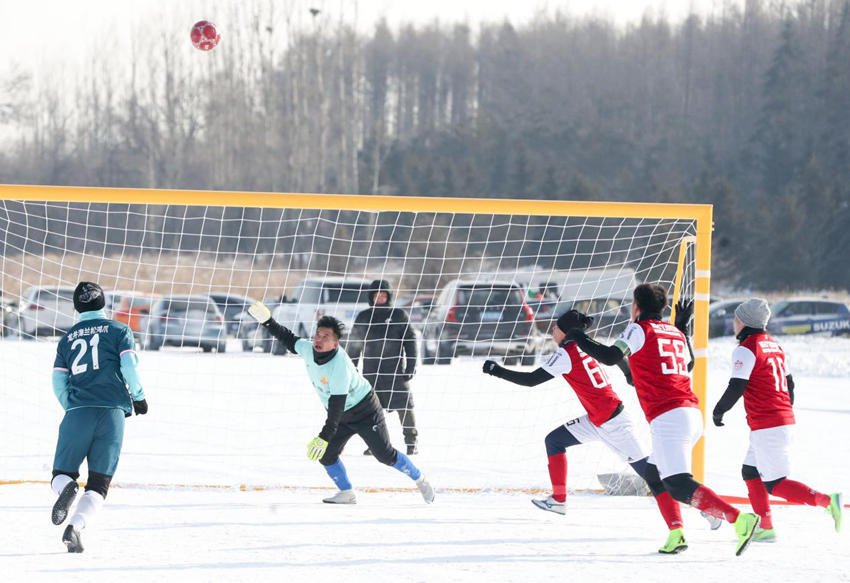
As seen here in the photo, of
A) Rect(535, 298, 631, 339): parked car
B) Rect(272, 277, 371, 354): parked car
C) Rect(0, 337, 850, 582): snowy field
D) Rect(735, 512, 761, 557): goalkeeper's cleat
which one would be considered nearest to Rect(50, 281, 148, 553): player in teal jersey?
Rect(0, 337, 850, 582): snowy field

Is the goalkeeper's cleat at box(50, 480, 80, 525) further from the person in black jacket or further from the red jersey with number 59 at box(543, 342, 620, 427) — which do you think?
the person in black jacket

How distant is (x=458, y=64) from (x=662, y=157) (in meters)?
21.5

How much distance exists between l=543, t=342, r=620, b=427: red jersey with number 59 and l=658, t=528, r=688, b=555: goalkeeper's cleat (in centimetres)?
96

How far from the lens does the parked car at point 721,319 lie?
26.8 meters

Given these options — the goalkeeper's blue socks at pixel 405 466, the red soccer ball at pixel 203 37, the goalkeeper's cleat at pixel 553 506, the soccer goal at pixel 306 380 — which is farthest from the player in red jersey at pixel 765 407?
the red soccer ball at pixel 203 37

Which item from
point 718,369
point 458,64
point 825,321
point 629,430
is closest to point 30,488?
point 629,430

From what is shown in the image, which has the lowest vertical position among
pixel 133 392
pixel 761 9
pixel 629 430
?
pixel 629 430

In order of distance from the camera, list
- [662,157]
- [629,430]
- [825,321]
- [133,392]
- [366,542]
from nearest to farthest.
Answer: [133,392], [366,542], [629,430], [825,321], [662,157]

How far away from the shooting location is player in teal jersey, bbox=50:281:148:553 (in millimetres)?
5234

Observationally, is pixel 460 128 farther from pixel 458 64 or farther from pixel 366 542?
pixel 366 542

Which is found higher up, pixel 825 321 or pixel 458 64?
pixel 458 64

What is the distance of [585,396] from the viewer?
6234mm

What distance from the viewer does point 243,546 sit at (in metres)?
5.55

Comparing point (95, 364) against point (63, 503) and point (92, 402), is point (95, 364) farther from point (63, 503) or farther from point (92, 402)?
point (63, 503)
